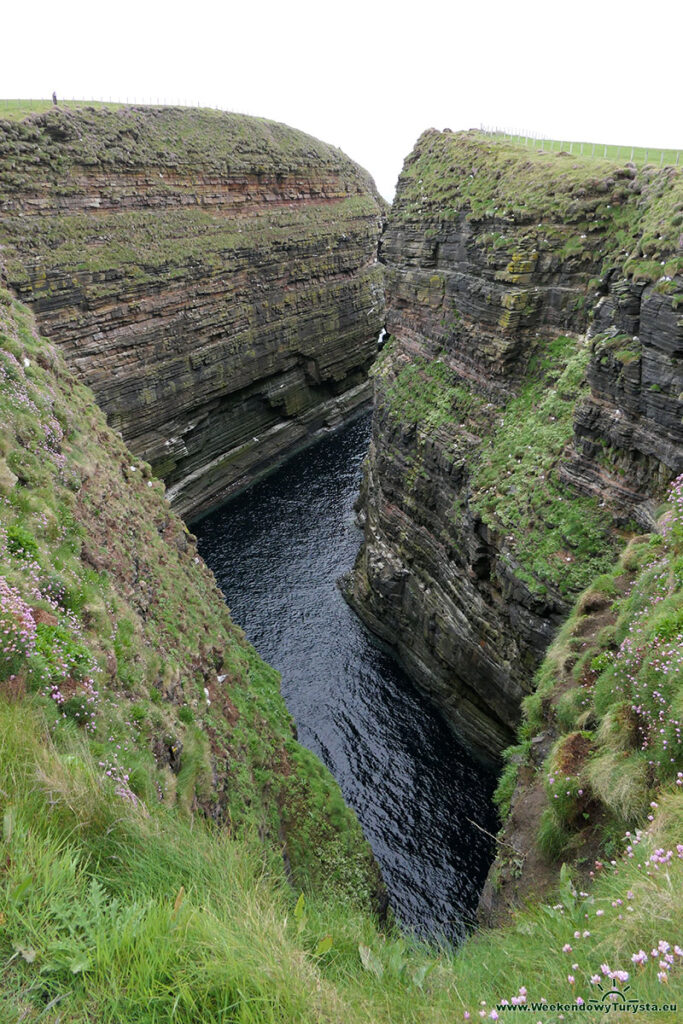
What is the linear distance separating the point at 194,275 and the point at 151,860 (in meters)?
48.9

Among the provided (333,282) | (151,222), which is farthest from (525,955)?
(333,282)

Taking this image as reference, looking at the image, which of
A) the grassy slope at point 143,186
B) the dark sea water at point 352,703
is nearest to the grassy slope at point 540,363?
the dark sea water at point 352,703

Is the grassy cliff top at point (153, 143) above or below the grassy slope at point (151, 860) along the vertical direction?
above

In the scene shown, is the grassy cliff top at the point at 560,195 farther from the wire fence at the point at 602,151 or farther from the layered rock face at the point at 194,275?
the layered rock face at the point at 194,275

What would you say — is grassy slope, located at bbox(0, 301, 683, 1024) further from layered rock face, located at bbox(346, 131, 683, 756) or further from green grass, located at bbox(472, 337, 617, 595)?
layered rock face, located at bbox(346, 131, 683, 756)

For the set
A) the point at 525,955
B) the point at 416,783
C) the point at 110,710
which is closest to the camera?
the point at 525,955

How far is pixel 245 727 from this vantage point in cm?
1616

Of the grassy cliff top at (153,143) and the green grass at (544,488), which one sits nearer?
the green grass at (544,488)

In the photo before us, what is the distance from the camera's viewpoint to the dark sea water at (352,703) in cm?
2423

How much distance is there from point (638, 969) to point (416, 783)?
23045 millimetres

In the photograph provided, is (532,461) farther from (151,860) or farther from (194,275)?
(194,275)

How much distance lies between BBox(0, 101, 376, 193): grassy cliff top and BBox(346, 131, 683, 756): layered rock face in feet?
68.6

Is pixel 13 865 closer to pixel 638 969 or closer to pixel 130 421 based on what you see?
pixel 638 969

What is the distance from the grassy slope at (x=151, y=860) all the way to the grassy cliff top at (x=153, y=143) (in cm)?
3192
